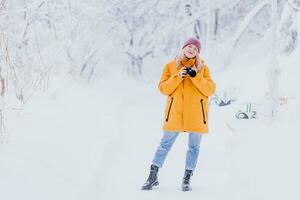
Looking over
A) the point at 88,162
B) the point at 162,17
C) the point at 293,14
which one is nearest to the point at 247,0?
the point at 162,17

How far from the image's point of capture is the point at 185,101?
22.8 feet

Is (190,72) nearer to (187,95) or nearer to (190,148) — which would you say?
(187,95)

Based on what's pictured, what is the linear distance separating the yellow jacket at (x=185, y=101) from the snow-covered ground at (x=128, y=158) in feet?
2.62

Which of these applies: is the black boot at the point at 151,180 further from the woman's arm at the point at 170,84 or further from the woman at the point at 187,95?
the woman's arm at the point at 170,84

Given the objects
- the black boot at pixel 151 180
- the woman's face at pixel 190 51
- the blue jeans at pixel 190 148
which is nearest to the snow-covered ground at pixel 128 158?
the black boot at pixel 151 180

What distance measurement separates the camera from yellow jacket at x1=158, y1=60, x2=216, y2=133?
6.91m

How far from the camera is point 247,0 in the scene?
33938mm

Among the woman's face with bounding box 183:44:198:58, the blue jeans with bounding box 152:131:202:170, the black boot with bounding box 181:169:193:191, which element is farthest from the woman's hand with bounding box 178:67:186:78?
the black boot with bounding box 181:169:193:191

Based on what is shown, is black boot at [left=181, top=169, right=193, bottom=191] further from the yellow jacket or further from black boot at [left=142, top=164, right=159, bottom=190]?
the yellow jacket

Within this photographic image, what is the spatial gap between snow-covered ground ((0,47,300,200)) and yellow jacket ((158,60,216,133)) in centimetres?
80

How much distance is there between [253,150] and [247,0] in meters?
25.2

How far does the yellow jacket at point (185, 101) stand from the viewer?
6.91 metres

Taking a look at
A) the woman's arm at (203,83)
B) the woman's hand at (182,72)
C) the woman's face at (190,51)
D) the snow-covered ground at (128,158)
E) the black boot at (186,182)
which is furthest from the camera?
the black boot at (186,182)

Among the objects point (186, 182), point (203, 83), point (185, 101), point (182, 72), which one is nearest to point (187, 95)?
point (185, 101)
